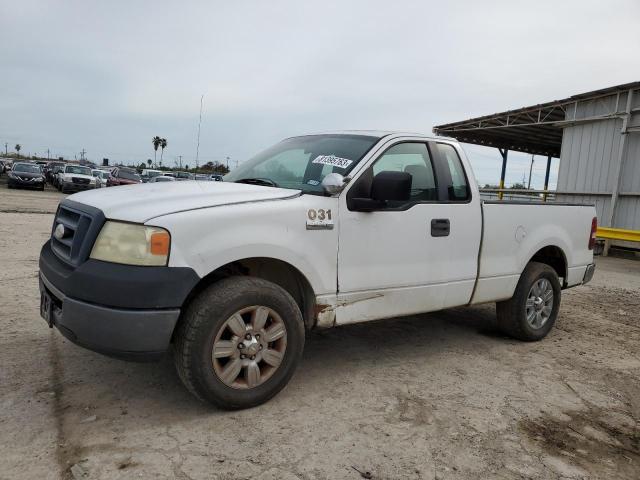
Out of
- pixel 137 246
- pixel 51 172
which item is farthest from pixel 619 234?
pixel 51 172

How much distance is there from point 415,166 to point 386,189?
88 cm

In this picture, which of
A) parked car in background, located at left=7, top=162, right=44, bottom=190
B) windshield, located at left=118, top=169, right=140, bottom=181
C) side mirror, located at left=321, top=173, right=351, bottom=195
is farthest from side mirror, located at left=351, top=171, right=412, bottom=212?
parked car in background, located at left=7, top=162, right=44, bottom=190

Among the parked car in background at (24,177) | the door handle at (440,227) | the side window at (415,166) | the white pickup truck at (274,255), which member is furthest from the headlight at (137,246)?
the parked car in background at (24,177)

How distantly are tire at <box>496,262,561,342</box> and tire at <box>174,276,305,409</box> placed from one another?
2.51m

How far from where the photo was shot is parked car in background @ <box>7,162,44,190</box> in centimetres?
2675

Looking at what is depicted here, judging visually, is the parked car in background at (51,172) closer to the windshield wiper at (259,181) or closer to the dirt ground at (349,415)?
the windshield wiper at (259,181)

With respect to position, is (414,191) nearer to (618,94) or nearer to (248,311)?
(248,311)

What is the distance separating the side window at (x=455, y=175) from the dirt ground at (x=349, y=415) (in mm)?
1408

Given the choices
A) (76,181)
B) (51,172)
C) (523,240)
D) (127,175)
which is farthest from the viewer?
(51,172)

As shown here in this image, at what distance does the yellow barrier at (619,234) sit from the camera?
12.5 metres

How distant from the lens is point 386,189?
Result: 3.37 meters

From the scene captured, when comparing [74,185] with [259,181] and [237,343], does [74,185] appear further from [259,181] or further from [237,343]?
[237,343]

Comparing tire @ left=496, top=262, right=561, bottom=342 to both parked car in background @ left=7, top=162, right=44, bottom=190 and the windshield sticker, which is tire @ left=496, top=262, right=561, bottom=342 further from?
parked car in background @ left=7, top=162, right=44, bottom=190

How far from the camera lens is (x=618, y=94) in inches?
531
